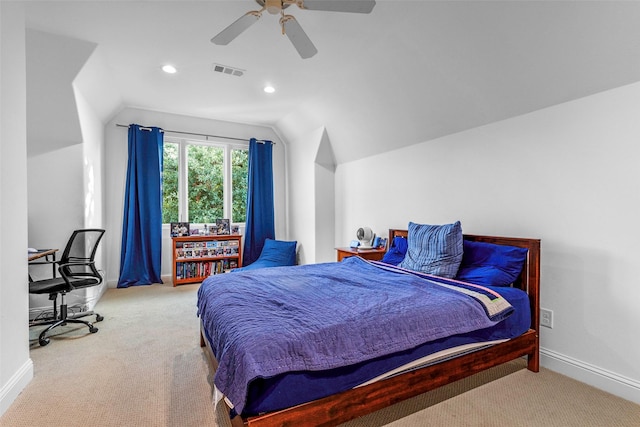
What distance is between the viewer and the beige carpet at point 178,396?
1716 millimetres

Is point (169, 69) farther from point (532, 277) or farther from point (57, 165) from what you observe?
point (532, 277)

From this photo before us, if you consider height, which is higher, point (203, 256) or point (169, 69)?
point (169, 69)

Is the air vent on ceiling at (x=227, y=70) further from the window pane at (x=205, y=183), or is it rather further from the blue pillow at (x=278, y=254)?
the blue pillow at (x=278, y=254)

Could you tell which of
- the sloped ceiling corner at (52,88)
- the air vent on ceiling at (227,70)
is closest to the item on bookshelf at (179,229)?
the sloped ceiling corner at (52,88)

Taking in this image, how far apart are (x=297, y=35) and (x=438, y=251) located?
1.87 m

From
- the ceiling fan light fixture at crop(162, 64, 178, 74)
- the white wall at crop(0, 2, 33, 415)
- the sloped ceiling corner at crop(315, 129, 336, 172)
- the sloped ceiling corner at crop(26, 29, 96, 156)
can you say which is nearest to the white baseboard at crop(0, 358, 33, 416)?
the white wall at crop(0, 2, 33, 415)

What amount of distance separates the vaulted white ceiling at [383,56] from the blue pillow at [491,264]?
3.53 ft

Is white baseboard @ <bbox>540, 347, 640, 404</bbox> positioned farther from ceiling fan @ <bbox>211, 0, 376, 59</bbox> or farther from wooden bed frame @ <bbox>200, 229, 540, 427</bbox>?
ceiling fan @ <bbox>211, 0, 376, 59</bbox>

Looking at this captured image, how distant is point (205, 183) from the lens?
5.29m

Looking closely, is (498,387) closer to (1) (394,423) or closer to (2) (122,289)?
(1) (394,423)

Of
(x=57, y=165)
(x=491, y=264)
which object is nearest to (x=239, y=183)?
(x=57, y=165)

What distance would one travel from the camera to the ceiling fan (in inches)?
74.1

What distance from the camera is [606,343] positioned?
2031mm

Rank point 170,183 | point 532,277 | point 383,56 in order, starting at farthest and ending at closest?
point 170,183
point 383,56
point 532,277
